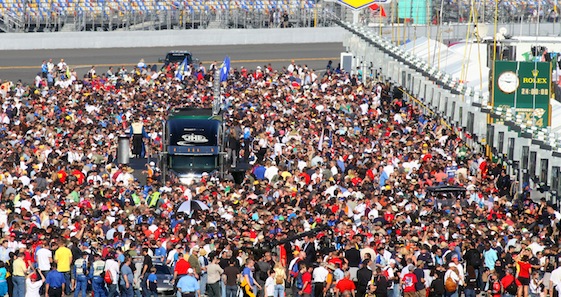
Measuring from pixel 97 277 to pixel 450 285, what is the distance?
5728 mm

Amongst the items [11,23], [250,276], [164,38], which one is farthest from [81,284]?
[11,23]

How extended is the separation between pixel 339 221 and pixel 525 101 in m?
11.5

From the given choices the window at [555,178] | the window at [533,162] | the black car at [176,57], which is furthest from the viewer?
the black car at [176,57]

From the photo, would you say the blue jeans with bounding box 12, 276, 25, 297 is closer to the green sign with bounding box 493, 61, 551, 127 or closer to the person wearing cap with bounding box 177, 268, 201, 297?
the person wearing cap with bounding box 177, 268, 201, 297

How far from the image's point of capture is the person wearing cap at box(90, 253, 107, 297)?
24688mm

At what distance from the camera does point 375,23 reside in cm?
7112

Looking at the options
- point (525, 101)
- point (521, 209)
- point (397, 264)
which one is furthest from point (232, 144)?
point (397, 264)

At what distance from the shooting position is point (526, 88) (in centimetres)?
3747

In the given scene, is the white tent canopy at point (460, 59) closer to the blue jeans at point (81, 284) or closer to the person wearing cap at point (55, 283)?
the blue jeans at point (81, 284)

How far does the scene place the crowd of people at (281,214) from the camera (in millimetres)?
24188

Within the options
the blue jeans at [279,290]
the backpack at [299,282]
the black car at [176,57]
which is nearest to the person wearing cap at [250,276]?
the blue jeans at [279,290]

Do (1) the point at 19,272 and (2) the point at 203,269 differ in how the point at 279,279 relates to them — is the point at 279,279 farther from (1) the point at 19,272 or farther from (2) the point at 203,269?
(1) the point at 19,272

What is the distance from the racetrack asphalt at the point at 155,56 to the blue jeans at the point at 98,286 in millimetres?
38146

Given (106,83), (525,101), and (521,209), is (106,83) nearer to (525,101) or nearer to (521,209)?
(525,101)
